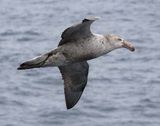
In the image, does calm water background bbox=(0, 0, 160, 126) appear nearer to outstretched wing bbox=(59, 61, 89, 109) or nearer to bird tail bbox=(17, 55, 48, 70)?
outstretched wing bbox=(59, 61, 89, 109)

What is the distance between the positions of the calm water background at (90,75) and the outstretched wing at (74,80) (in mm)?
7743

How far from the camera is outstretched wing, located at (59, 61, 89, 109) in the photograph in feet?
39.6

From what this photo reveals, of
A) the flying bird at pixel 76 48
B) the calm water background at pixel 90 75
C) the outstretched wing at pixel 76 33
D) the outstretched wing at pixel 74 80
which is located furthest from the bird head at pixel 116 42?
the calm water background at pixel 90 75

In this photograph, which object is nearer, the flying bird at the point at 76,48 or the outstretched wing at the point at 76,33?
the outstretched wing at the point at 76,33

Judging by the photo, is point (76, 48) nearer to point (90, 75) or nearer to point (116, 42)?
point (116, 42)

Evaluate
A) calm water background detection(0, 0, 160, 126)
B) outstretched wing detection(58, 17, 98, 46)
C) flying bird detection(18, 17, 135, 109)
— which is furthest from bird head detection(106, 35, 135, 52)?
calm water background detection(0, 0, 160, 126)

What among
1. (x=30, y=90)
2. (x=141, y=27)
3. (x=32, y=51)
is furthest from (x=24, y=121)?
(x=141, y=27)

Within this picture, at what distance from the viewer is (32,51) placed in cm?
2541

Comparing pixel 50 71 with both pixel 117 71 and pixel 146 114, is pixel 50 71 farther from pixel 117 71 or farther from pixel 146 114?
pixel 146 114

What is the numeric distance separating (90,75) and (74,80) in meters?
→ 11.2

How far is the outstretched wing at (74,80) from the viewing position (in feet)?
39.6

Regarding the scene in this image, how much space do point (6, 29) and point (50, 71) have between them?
596 centimetres

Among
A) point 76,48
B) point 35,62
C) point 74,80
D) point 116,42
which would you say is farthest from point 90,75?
point 35,62

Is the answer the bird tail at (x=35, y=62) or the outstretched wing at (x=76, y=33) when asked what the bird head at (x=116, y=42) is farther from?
the bird tail at (x=35, y=62)
